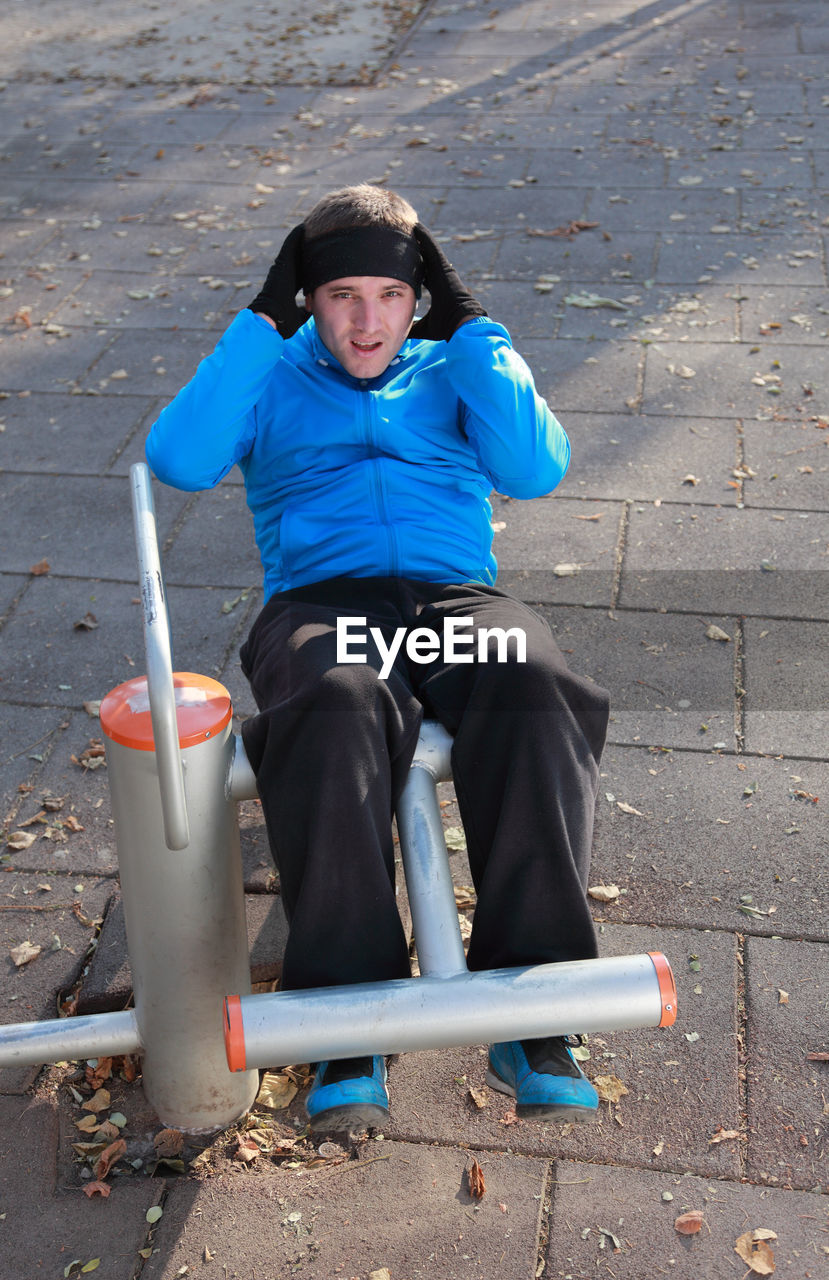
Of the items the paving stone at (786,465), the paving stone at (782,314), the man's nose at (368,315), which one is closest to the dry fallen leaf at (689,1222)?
the man's nose at (368,315)

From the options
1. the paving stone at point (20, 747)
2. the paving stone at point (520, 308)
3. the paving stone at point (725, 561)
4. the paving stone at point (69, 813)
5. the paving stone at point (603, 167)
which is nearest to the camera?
the paving stone at point (69, 813)

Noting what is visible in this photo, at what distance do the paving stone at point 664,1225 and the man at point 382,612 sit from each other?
0.27 metres

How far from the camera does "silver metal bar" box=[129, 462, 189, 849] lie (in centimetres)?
183

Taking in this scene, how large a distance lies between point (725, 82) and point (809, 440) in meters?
5.18

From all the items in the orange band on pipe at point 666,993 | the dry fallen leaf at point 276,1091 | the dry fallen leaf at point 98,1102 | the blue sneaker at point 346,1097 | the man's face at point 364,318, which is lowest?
the dry fallen leaf at point 276,1091

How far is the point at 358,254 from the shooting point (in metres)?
2.59

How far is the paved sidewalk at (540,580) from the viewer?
217 centimetres

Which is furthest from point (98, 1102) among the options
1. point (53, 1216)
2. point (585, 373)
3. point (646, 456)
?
point (585, 373)

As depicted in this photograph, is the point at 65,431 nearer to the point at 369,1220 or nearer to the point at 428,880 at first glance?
the point at 428,880

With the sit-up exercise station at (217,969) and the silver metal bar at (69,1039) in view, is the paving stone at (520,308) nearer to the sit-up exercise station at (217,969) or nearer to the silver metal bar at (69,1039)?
the sit-up exercise station at (217,969)

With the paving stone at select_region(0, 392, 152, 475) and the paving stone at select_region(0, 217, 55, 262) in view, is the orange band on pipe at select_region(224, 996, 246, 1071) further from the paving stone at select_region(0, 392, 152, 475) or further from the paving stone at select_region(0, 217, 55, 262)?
the paving stone at select_region(0, 217, 55, 262)

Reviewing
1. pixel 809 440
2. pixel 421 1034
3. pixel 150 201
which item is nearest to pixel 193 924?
pixel 421 1034

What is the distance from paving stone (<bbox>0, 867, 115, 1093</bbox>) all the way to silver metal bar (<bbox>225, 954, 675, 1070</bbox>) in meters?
0.79

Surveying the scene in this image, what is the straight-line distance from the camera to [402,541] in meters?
2.64
